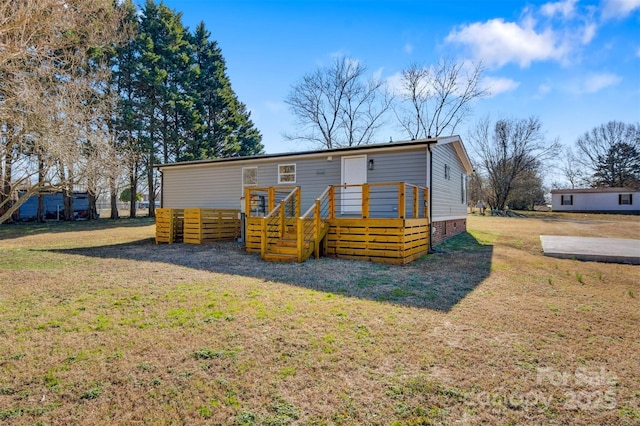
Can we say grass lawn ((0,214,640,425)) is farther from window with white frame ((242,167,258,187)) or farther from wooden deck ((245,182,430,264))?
window with white frame ((242,167,258,187))

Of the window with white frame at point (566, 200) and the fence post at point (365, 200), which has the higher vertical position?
the window with white frame at point (566, 200)

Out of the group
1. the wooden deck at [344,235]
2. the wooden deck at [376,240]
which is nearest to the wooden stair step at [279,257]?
the wooden deck at [344,235]

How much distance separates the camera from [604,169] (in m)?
40.5

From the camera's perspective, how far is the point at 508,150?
120ft

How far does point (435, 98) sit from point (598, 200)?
21.1 m

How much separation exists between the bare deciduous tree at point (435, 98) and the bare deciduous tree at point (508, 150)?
10.2 metres

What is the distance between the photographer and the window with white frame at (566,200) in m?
36.3

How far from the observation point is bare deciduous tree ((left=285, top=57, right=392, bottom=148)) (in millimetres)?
29562

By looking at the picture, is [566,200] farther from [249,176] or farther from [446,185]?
[249,176]

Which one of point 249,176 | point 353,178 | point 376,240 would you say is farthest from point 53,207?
point 376,240

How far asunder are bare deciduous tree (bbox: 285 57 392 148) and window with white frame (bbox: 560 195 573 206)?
23.0 metres

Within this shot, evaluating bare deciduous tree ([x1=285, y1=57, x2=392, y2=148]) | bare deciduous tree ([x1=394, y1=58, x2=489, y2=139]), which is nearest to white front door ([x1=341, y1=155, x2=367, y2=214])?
bare deciduous tree ([x1=285, y1=57, x2=392, y2=148])

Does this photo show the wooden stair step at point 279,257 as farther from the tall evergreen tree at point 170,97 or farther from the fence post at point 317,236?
the tall evergreen tree at point 170,97

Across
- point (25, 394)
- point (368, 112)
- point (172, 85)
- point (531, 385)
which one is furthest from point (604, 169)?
point (25, 394)
